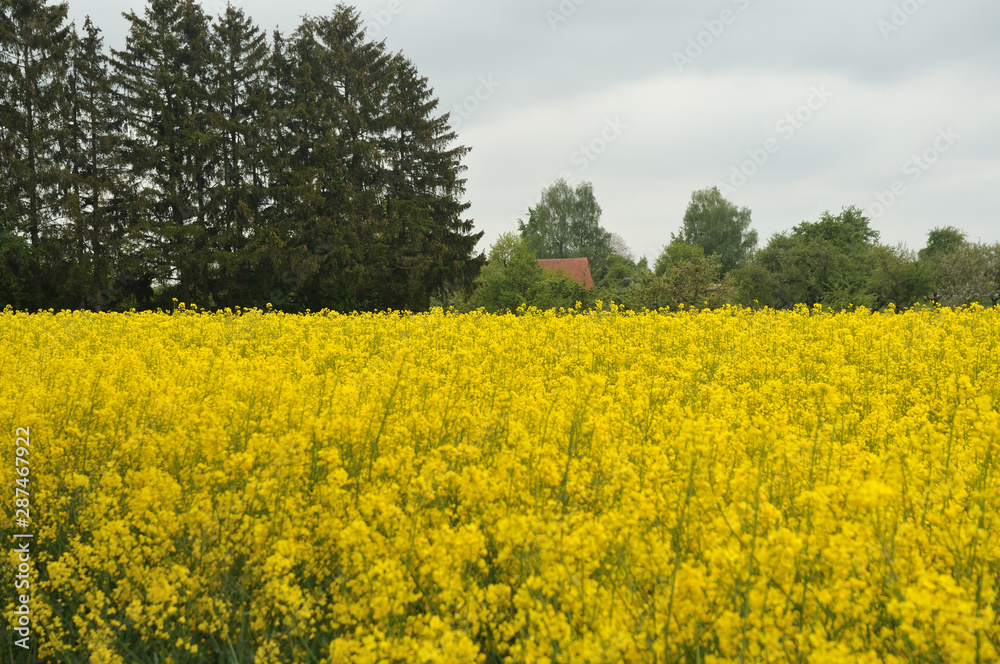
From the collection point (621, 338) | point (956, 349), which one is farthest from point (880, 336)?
point (621, 338)

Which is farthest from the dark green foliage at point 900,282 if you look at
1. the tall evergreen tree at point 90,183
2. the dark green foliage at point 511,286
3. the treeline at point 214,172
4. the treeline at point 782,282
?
the tall evergreen tree at point 90,183

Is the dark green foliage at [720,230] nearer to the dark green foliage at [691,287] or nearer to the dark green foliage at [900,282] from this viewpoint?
the dark green foliage at [900,282]

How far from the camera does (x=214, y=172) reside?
2902cm

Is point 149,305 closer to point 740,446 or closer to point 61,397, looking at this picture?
point 61,397

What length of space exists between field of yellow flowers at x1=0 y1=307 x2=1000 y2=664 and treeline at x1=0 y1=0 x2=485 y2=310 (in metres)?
24.2

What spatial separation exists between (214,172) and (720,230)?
55941 millimetres

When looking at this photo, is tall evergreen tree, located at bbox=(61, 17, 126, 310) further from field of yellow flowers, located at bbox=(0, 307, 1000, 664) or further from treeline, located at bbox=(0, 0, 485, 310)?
field of yellow flowers, located at bbox=(0, 307, 1000, 664)

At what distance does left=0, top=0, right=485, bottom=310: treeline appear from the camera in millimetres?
26125

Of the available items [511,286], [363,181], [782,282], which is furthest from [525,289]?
[782,282]

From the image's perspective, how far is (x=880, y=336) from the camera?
847 centimetres

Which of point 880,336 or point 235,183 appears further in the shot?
point 235,183

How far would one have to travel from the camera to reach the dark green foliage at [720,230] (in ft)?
227

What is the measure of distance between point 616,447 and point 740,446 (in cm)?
72

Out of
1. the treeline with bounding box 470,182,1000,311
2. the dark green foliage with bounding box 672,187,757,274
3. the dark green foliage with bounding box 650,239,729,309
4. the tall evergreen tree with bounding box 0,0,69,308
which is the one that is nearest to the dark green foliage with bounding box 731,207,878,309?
the treeline with bounding box 470,182,1000,311
